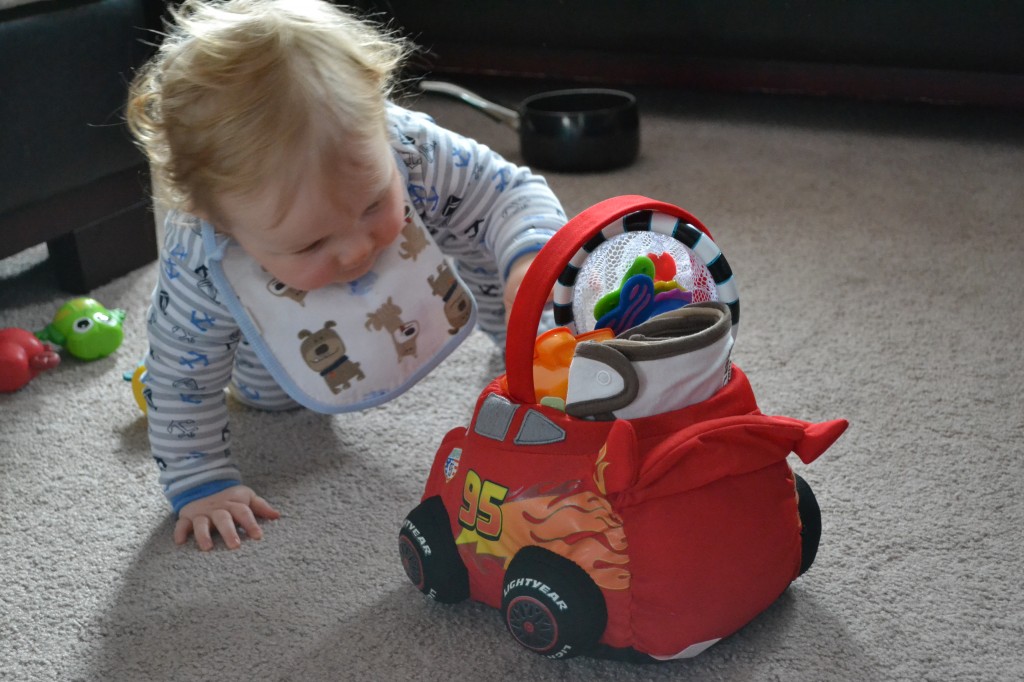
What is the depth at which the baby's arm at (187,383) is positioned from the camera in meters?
0.87

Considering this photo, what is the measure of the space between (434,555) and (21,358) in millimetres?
585

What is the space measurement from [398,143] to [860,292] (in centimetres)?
57

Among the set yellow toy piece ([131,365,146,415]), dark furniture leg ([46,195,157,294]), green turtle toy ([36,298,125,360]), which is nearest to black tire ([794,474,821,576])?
yellow toy piece ([131,365,146,415])

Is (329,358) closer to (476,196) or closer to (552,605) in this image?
(476,196)

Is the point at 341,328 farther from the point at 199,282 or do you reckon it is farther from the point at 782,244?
the point at 782,244

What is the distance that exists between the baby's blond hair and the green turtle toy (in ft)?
1.24

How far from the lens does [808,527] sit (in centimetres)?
72

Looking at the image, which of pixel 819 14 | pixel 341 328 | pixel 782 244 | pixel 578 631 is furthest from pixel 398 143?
pixel 819 14

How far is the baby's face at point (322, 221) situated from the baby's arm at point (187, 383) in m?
0.06

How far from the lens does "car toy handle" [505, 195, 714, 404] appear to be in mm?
682

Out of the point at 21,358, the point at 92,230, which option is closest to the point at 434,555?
the point at 21,358

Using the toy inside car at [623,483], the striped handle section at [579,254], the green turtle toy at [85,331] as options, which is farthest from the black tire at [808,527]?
the green turtle toy at [85,331]

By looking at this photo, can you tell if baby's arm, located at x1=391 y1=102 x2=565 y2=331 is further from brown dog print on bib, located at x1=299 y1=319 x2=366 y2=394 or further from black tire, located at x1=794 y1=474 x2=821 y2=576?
black tire, located at x1=794 y1=474 x2=821 y2=576

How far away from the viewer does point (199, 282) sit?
87 cm
